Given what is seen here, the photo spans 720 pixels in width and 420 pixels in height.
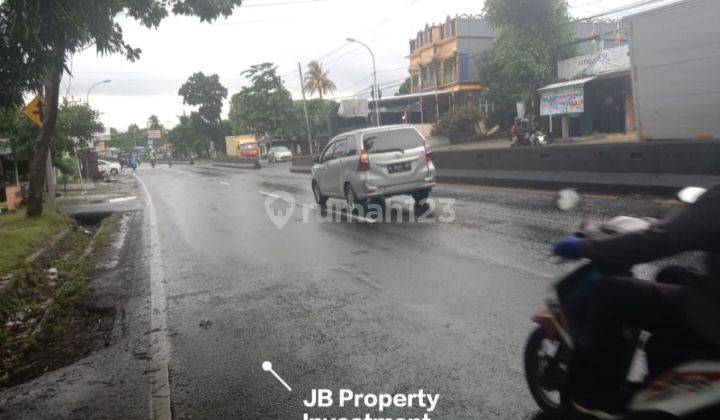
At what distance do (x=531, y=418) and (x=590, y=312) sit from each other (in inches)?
36.7

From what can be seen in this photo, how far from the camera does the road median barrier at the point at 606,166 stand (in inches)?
415

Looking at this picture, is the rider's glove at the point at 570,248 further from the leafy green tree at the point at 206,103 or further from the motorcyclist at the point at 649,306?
the leafy green tree at the point at 206,103

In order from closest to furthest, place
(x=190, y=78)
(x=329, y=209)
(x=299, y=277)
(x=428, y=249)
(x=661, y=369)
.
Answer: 1. (x=661, y=369)
2. (x=299, y=277)
3. (x=428, y=249)
4. (x=329, y=209)
5. (x=190, y=78)

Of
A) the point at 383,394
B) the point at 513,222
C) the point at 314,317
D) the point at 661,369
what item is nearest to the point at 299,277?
the point at 314,317

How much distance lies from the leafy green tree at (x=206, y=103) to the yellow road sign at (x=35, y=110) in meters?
80.8

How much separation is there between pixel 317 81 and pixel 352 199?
63.5 meters

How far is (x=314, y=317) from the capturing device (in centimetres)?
554

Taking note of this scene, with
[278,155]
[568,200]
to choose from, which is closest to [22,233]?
[568,200]

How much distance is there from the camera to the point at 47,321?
6.39m

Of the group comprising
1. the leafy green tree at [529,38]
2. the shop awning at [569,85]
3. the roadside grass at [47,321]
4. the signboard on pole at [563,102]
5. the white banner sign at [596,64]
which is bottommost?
the roadside grass at [47,321]

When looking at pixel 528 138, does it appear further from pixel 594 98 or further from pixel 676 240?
pixel 676 240

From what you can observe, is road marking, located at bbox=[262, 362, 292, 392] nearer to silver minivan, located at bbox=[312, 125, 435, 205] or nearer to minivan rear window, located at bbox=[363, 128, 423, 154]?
silver minivan, located at bbox=[312, 125, 435, 205]

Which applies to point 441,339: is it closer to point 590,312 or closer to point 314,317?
point 314,317

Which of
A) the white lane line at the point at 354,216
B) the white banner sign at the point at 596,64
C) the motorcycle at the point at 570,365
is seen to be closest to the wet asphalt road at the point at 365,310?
the motorcycle at the point at 570,365
